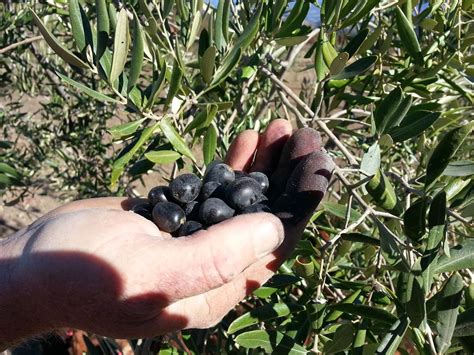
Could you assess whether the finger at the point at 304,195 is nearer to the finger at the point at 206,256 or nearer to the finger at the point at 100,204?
the finger at the point at 206,256

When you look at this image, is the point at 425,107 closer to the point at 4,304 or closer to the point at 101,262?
the point at 101,262

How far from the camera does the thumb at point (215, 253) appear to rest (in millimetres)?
860

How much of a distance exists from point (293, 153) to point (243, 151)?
0.60ft

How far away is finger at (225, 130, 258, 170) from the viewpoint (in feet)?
4.32

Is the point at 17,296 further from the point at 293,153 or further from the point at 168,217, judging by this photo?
the point at 293,153

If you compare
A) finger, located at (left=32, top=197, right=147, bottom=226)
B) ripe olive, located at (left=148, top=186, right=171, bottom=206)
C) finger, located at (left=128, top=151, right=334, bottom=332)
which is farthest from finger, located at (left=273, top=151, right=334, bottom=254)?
finger, located at (left=32, top=197, right=147, bottom=226)

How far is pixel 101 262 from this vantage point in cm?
87

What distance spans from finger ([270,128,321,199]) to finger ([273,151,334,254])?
0.24 ft

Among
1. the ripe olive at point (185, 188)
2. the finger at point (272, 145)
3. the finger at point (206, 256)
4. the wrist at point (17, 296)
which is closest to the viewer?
the finger at point (206, 256)

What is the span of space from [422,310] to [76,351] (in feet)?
7.69

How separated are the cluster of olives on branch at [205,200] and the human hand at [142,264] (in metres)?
0.04

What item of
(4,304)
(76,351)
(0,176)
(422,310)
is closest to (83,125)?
(0,176)

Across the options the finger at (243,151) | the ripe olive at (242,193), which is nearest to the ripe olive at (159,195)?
the ripe olive at (242,193)

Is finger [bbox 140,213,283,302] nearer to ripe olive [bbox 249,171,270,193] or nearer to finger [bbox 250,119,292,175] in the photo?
ripe olive [bbox 249,171,270,193]
